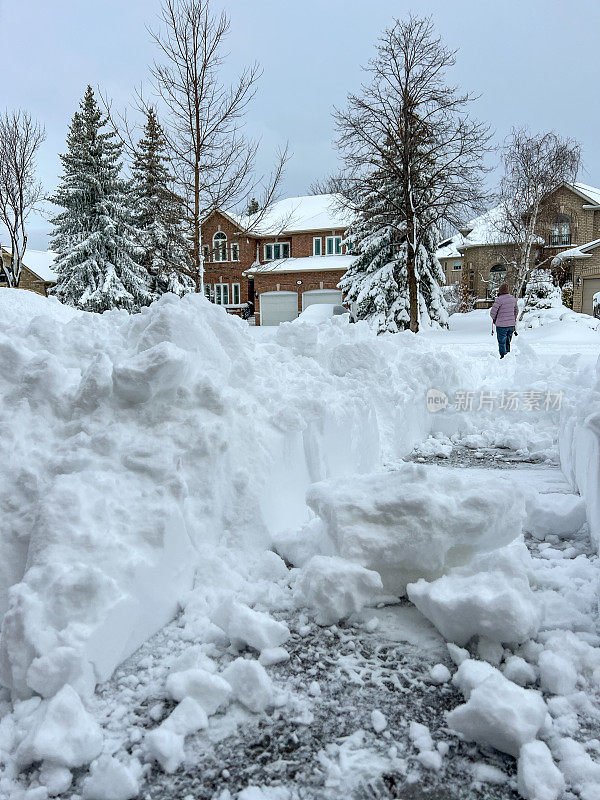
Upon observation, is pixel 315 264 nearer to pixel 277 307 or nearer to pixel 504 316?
pixel 277 307

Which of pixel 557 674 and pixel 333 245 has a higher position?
pixel 333 245

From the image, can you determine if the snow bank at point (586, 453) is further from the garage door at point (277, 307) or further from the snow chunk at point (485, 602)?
the garage door at point (277, 307)

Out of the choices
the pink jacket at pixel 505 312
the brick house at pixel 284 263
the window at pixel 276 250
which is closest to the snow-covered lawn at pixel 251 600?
the pink jacket at pixel 505 312

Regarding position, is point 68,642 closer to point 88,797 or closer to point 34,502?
point 88,797

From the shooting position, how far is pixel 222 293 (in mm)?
36188

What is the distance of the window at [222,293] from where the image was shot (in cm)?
3594

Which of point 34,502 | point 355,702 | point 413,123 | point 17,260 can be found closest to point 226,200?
point 413,123

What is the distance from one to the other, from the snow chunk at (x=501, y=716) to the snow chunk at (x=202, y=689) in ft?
2.54

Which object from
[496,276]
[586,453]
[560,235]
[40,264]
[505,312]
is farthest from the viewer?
[40,264]

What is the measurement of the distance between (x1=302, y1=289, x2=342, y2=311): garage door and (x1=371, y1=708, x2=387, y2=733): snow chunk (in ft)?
99.5

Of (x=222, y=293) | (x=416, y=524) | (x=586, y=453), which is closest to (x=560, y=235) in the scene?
(x=222, y=293)

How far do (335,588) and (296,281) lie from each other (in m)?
30.7

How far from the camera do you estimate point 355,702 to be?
2051 millimetres

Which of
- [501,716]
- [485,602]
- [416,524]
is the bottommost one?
[501,716]
